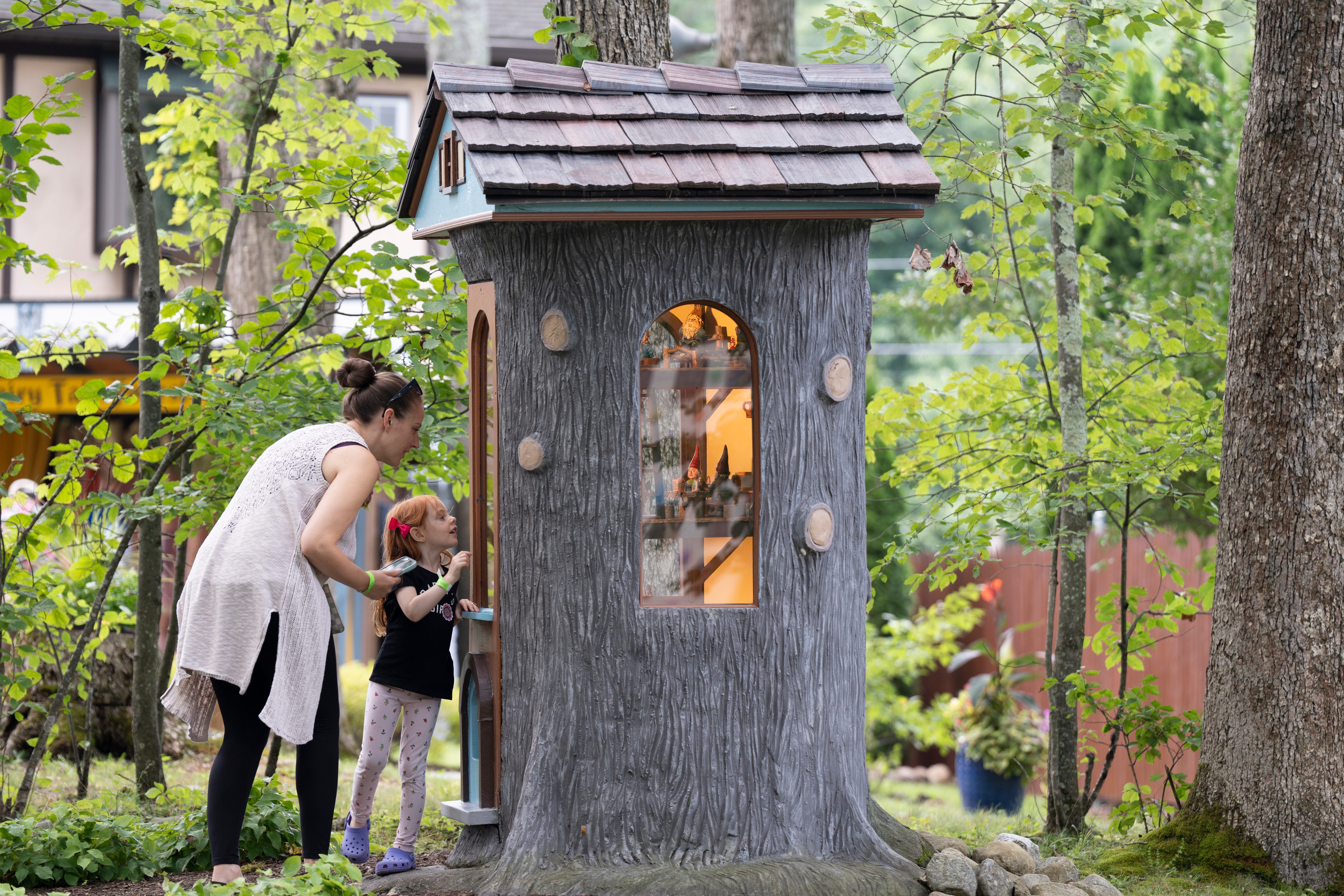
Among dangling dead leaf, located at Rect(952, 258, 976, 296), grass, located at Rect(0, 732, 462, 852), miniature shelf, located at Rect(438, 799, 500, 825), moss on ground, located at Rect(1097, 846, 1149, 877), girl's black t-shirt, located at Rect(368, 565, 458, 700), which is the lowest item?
grass, located at Rect(0, 732, 462, 852)

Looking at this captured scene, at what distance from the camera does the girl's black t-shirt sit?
4500 mm

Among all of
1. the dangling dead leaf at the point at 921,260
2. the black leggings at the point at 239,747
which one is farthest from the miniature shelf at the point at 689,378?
the black leggings at the point at 239,747

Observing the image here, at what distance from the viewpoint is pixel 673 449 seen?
4.41m

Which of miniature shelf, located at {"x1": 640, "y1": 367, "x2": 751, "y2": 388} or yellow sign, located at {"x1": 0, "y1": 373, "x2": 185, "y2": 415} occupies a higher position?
yellow sign, located at {"x1": 0, "y1": 373, "x2": 185, "y2": 415}

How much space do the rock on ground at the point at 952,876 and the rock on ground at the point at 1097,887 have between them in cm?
40

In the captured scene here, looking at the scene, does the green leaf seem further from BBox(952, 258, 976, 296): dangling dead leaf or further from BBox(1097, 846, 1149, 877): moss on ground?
BBox(1097, 846, 1149, 877): moss on ground

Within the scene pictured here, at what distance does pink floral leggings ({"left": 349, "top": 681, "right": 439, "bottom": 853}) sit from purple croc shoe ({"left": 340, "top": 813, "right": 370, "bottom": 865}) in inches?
0.8

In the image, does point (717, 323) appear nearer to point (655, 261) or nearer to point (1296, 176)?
point (655, 261)

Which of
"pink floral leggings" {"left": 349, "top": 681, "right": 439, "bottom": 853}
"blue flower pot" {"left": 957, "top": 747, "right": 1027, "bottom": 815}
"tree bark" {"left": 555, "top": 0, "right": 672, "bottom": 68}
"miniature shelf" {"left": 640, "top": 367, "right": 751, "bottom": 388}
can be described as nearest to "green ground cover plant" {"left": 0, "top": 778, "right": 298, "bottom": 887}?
"pink floral leggings" {"left": 349, "top": 681, "right": 439, "bottom": 853}

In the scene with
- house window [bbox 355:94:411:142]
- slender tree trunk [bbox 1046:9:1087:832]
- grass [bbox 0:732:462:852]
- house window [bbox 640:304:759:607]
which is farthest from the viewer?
house window [bbox 355:94:411:142]

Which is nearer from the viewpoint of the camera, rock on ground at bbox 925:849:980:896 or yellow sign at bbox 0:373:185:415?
rock on ground at bbox 925:849:980:896

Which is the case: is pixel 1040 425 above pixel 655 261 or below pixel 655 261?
below

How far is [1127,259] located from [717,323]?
11553 millimetres

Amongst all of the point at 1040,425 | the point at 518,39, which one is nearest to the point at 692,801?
the point at 1040,425
